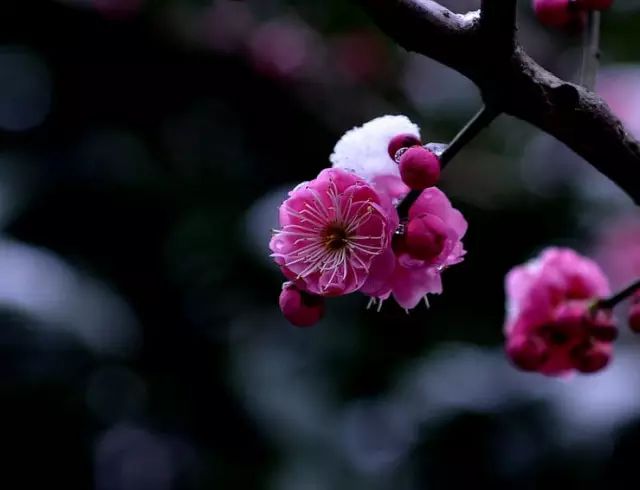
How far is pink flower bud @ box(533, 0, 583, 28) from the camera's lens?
2.51ft

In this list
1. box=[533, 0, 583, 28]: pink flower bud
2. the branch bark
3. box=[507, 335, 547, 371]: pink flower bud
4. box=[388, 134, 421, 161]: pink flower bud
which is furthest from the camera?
box=[507, 335, 547, 371]: pink flower bud

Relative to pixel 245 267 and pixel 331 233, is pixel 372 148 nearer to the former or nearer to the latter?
pixel 331 233

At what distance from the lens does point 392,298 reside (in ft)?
2.24

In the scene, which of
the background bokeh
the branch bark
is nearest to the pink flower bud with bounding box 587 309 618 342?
the branch bark

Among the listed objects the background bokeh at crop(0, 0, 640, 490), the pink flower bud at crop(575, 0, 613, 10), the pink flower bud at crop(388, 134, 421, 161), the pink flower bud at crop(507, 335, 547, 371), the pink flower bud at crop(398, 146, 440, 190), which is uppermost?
the pink flower bud at crop(575, 0, 613, 10)

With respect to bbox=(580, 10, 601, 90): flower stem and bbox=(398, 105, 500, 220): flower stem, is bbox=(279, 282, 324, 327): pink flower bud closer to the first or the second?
bbox=(398, 105, 500, 220): flower stem

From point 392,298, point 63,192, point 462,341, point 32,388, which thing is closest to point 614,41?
point 462,341

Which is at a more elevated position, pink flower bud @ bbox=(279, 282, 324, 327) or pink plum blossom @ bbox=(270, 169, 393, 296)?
pink plum blossom @ bbox=(270, 169, 393, 296)

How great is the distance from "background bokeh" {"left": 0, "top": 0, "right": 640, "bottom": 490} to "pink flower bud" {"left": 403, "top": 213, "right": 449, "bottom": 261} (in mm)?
1019

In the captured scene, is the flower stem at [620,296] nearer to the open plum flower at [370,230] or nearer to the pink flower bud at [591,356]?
the pink flower bud at [591,356]

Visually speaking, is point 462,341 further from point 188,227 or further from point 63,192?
point 63,192

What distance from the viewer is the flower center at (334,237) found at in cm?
68

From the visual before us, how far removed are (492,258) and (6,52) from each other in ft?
4.59

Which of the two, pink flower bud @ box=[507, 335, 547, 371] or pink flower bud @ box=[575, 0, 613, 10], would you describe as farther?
pink flower bud @ box=[507, 335, 547, 371]
